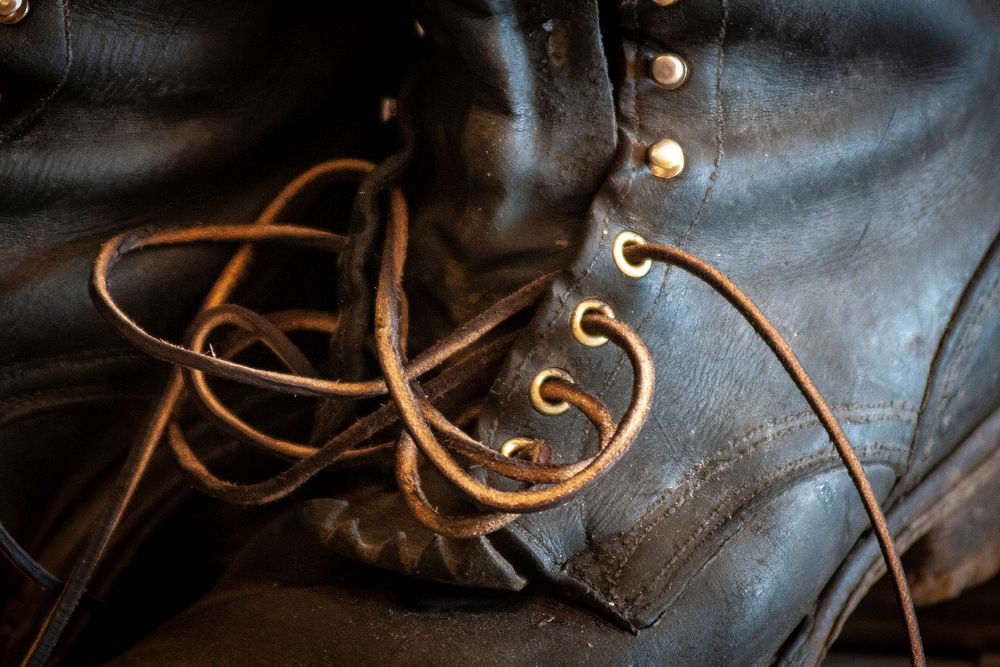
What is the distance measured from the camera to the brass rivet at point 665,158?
534mm

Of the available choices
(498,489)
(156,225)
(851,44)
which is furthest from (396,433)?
(851,44)

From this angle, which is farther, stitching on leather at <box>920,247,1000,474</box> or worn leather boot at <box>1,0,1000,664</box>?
stitching on leather at <box>920,247,1000,474</box>

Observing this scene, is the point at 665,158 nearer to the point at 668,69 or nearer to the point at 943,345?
the point at 668,69

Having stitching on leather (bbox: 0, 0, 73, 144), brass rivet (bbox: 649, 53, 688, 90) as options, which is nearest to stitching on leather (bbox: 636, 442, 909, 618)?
brass rivet (bbox: 649, 53, 688, 90)

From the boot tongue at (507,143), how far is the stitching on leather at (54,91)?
0.19 metres

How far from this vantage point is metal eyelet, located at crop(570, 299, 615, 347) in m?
0.53

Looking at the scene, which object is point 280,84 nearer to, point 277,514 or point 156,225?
point 156,225

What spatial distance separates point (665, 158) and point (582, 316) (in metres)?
0.09

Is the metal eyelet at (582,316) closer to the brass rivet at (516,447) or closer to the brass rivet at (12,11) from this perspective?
the brass rivet at (516,447)

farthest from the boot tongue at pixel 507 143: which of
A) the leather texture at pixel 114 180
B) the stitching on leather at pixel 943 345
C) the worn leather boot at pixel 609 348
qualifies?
the stitching on leather at pixel 943 345

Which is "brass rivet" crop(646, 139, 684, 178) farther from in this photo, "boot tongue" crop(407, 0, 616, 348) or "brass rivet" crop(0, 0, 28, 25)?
"brass rivet" crop(0, 0, 28, 25)

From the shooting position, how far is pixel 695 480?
0.55m

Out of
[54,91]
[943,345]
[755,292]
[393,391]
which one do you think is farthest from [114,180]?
[943,345]

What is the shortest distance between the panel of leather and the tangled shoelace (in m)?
0.02
